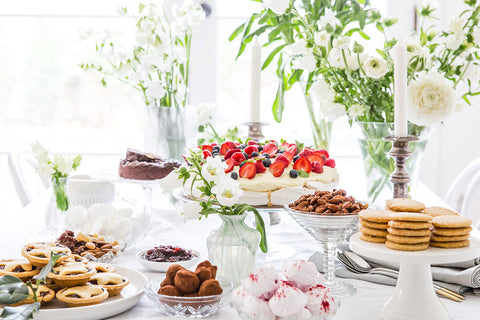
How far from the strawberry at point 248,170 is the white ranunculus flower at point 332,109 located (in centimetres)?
38

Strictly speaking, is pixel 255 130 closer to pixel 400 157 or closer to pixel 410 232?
pixel 400 157

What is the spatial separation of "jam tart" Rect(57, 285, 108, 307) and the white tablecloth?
0.06m

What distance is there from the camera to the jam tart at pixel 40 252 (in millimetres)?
1227

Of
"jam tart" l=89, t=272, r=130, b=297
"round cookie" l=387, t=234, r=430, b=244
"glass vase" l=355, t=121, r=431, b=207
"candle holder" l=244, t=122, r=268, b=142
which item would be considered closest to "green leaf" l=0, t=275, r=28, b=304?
"jam tart" l=89, t=272, r=130, b=297

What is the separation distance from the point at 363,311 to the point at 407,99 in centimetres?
56

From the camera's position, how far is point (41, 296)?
3.78 ft

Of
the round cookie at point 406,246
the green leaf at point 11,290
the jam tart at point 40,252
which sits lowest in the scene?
the green leaf at point 11,290

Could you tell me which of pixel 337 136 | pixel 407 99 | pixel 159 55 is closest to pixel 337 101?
pixel 407 99

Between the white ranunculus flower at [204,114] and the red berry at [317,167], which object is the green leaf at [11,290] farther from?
the white ranunculus flower at [204,114]

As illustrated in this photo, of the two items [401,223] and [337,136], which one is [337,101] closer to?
[401,223]

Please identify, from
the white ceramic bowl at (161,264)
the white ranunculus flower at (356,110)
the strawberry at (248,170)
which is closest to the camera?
the white ceramic bowl at (161,264)

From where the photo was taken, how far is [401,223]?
44.1 inches

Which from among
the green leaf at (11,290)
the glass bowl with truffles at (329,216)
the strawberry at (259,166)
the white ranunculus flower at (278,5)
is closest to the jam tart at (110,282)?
the green leaf at (11,290)

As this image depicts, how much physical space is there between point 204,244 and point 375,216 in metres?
0.67
